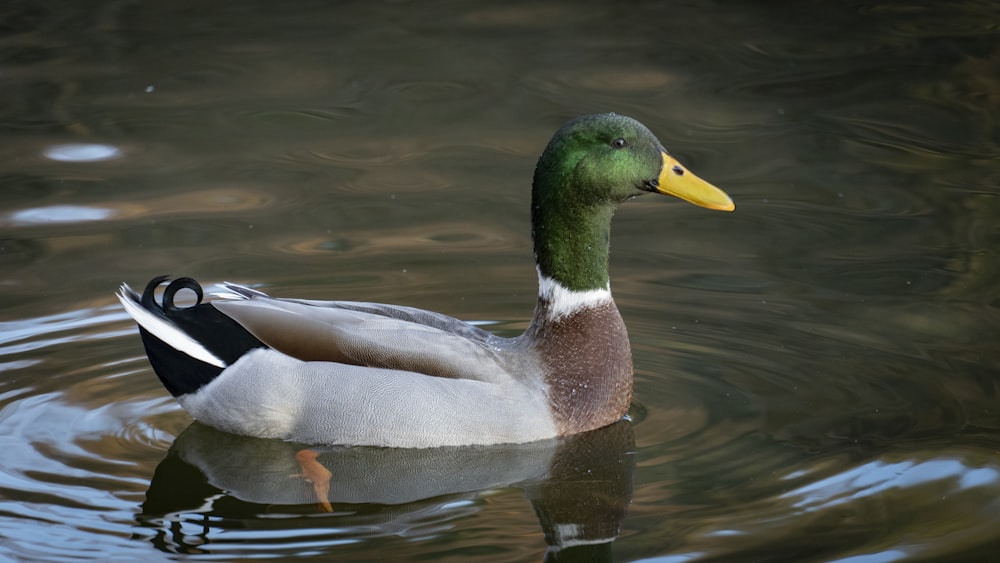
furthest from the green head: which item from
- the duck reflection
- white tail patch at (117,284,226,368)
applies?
white tail patch at (117,284,226,368)

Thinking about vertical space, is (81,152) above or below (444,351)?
below

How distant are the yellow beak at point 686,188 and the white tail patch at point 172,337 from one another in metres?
1.98

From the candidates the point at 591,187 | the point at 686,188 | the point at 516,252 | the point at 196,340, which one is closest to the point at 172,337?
the point at 196,340

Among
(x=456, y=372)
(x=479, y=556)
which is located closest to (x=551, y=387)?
(x=456, y=372)

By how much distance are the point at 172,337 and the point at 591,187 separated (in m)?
1.82

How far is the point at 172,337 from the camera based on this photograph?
593cm

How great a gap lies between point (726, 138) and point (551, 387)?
4641mm

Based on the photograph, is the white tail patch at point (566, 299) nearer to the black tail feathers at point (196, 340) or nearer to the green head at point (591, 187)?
the green head at point (591, 187)

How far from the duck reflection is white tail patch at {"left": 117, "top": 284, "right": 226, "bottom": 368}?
358mm

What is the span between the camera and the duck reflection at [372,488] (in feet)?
16.8

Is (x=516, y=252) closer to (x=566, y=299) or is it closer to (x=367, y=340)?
(x=566, y=299)

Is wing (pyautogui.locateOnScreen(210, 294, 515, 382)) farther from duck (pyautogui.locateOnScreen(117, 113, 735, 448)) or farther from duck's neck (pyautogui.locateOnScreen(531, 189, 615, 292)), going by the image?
duck's neck (pyautogui.locateOnScreen(531, 189, 615, 292))

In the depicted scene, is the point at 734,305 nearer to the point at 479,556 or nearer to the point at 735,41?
the point at 479,556

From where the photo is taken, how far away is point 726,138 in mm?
10172
